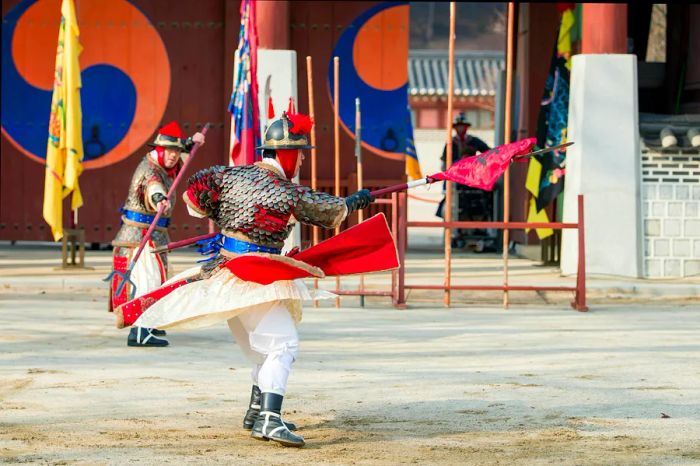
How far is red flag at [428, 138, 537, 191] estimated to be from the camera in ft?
25.4

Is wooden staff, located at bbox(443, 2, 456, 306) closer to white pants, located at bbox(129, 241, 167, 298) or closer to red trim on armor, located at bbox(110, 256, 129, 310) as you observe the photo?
white pants, located at bbox(129, 241, 167, 298)

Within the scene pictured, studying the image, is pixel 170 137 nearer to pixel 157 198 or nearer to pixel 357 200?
pixel 157 198

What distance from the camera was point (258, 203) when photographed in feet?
23.5

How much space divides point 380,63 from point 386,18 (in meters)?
0.60

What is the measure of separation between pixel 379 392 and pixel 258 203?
1887 millimetres

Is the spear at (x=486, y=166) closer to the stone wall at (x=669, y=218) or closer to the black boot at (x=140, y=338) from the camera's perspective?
the black boot at (x=140, y=338)

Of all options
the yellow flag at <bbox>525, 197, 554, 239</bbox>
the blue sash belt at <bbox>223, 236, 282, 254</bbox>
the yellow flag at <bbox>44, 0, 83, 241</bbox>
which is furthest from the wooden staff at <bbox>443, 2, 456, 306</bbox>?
the blue sash belt at <bbox>223, 236, 282, 254</bbox>

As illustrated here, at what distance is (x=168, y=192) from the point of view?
33.3 ft

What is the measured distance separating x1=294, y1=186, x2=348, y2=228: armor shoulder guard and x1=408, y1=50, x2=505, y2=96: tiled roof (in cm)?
4123

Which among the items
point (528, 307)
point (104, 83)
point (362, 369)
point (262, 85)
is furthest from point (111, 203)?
point (362, 369)

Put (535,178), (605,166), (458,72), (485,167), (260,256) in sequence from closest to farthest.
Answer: (260,256), (485,167), (605,166), (535,178), (458,72)

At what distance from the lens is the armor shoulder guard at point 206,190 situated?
23.9ft

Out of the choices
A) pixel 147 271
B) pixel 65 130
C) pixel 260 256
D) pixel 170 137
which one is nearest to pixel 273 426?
pixel 260 256

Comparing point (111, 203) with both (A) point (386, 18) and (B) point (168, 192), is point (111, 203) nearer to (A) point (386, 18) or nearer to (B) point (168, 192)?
(A) point (386, 18)
